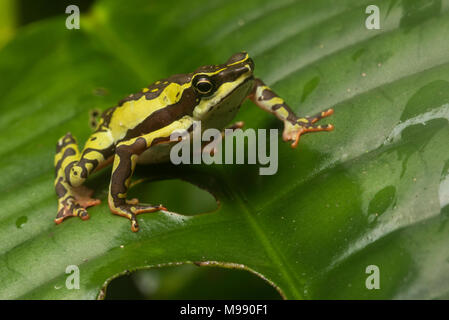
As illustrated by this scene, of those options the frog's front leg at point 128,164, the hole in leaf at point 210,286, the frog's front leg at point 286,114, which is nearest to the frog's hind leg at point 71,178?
the frog's front leg at point 128,164

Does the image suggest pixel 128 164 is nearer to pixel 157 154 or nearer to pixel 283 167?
pixel 157 154

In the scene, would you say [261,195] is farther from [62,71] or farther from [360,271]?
[62,71]

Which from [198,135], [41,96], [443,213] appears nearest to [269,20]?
[198,135]

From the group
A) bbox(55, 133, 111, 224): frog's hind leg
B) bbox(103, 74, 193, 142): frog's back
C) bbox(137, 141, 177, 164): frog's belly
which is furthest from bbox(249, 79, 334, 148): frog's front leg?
bbox(55, 133, 111, 224): frog's hind leg

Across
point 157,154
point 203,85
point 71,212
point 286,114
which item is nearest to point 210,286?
point 157,154

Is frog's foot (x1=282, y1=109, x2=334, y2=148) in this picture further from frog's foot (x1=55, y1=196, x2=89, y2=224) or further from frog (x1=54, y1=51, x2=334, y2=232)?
frog's foot (x1=55, y1=196, x2=89, y2=224)

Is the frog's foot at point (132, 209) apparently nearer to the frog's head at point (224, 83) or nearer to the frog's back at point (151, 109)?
the frog's back at point (151, 109)
